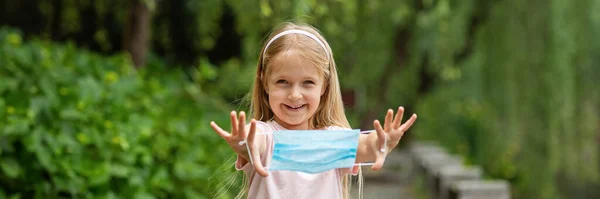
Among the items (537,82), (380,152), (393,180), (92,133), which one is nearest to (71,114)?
(92,133)

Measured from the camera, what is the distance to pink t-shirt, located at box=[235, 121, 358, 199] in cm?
193

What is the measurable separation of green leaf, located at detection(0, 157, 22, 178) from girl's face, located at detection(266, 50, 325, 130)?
5.39ft

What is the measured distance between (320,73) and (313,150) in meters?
0.19

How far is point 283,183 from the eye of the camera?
1.94 meters

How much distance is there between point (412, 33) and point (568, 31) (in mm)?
2949

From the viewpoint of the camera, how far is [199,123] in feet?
14.6

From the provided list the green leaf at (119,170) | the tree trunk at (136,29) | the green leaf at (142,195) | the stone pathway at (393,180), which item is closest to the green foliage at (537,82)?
the stone pathway at (393,180)

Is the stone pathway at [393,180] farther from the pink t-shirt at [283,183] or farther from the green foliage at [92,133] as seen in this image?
the pink t-shirt at [283,183]

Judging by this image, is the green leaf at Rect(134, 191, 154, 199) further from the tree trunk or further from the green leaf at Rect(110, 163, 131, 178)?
the tree trunk

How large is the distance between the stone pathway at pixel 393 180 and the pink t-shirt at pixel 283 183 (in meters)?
6.67

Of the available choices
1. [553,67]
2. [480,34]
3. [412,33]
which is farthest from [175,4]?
[412,33]

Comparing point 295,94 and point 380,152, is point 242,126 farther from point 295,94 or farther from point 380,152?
point 380,152

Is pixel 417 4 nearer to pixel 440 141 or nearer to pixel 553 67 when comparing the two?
pixel 553 67

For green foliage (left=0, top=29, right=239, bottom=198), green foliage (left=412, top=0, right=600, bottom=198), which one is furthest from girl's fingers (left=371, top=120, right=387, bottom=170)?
green foliage (left=412, top=0, right=600, bottom=198)
